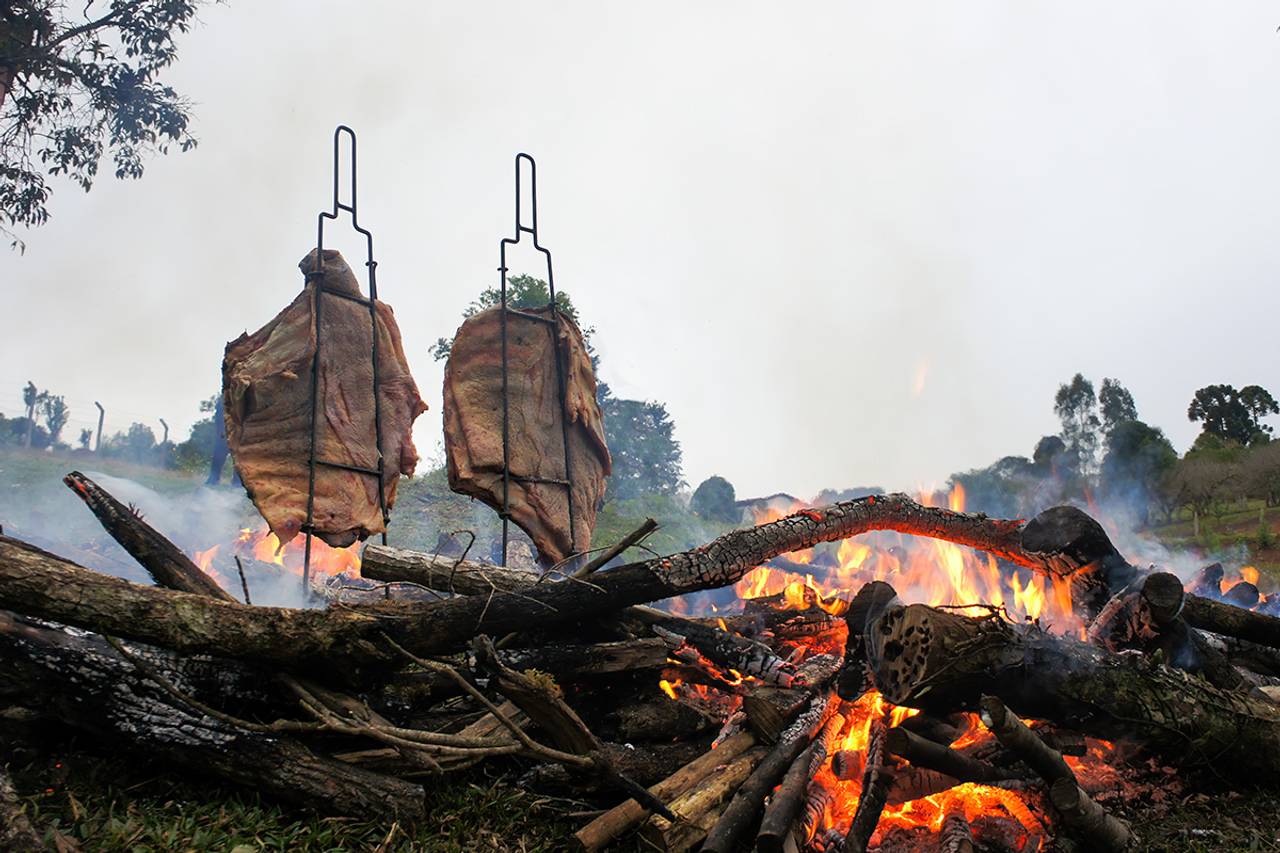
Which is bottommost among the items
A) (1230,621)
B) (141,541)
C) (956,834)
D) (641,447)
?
(956,834)

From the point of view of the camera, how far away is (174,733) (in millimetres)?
3297

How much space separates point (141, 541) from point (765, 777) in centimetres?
360

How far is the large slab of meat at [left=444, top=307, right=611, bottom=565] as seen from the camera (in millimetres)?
6934

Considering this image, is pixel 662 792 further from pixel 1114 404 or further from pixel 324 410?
pixel 1114 404

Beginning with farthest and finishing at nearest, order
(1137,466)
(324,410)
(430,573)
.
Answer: (1137,466)
(324,410)
(430,573)

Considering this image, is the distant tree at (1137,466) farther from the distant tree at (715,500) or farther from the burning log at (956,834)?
the burning log at (956,834)

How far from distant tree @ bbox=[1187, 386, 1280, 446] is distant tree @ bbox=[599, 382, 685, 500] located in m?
20.4

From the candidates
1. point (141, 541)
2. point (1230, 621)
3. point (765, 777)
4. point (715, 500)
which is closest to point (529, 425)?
point (141, 541)

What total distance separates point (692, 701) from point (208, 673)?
253cm

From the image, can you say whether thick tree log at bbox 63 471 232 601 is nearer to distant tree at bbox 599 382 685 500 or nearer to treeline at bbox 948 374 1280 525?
treeline at bbox 948 374 1280 525

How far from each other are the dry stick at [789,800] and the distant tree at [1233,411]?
27699mm

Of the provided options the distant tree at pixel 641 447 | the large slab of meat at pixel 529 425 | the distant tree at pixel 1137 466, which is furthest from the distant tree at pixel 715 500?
the large slab of meat at pixel 529 425

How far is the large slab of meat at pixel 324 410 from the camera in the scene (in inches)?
254

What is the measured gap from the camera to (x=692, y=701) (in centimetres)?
439
